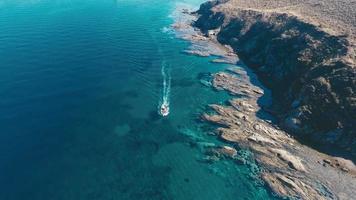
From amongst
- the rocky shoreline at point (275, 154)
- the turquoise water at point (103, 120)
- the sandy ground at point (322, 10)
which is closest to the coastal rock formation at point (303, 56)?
the sandy ground at point (322, 10)

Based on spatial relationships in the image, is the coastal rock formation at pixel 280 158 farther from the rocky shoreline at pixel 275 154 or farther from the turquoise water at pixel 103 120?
the turquoise water at pixel 103 120

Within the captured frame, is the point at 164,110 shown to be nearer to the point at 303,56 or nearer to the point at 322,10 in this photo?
the point at 303,56

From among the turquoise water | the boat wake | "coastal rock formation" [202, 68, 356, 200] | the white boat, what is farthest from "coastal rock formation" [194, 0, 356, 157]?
the boat wake

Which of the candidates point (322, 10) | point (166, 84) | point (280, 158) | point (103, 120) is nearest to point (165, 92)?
point (166, 84)

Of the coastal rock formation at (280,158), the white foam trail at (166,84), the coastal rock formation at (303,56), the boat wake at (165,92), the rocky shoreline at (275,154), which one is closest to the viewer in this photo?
the coastal rock formation at (280,158)

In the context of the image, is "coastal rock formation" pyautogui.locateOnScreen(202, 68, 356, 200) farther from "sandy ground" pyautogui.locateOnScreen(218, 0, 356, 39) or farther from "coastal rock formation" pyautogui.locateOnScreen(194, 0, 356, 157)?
"sandy ground" pyautogui.locateOnScreen(218, 0, 356, 39)

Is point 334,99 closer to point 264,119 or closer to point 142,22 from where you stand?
point 264,119
